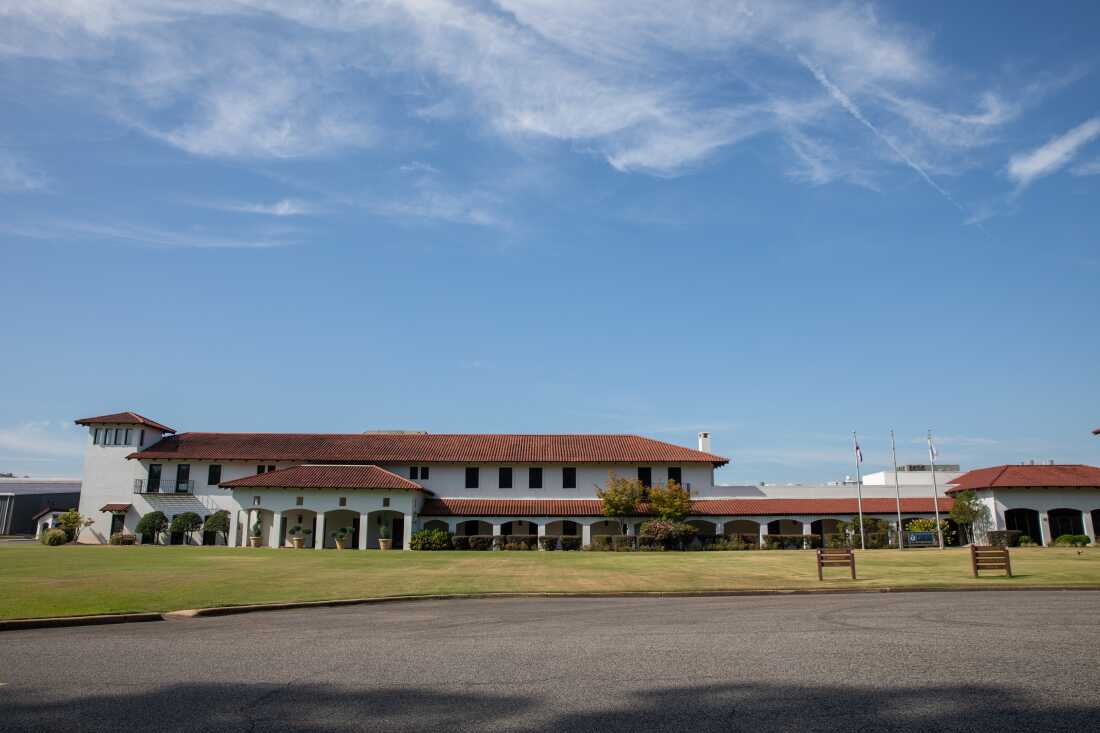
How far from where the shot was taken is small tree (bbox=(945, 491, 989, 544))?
48.9 meters

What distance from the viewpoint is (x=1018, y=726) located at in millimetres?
6688

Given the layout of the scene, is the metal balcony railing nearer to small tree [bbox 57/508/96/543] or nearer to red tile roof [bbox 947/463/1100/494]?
small tree [bbox 57/508/96/543]

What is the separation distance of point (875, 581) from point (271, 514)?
127 ft

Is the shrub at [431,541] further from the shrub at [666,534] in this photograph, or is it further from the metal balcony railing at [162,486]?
the metal balcony railing at [162,486]

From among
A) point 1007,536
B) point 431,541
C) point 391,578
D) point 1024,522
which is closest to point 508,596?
point 391,578

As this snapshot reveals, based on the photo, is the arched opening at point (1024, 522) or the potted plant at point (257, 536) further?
the potted plant at point (257, 536)

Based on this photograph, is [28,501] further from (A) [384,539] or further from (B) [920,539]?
(B) [920,539]

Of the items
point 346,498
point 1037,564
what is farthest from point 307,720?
point 346,498

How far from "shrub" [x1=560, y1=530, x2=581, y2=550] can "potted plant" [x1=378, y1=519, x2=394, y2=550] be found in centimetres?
1047

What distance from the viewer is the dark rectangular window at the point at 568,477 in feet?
178

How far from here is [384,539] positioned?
48.7 m

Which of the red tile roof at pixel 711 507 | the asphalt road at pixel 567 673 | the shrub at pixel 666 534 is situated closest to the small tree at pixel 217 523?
the red tile roof at pixel 711 507

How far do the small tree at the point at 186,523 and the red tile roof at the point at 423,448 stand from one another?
13.9 feet

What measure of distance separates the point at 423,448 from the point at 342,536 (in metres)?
9.68
